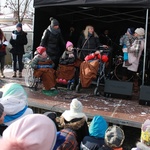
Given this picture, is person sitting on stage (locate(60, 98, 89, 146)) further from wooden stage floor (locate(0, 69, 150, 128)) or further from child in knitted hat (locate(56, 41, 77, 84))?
child in knitted hat (locate(56, 41, 77, 84))

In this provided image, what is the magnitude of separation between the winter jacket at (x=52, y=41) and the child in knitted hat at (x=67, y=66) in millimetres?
539

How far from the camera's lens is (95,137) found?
260 centimetres

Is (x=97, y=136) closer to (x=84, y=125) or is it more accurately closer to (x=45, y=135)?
(x=84, y=125)

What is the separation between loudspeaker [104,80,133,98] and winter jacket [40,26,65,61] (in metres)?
1.75

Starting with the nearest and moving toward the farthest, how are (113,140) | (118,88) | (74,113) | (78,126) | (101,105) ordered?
(113,140) → (78,126) → (74,113) → (101,105) → (118,88)

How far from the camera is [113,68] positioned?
7.66 meters

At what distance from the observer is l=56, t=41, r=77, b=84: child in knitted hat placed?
5.95m

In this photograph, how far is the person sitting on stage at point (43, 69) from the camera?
18.4ft

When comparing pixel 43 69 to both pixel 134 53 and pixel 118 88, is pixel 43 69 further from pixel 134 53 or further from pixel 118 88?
pixel 134 53

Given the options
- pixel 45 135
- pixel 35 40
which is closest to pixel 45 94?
pixel 35 40

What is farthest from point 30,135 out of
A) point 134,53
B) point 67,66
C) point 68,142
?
point 134,53

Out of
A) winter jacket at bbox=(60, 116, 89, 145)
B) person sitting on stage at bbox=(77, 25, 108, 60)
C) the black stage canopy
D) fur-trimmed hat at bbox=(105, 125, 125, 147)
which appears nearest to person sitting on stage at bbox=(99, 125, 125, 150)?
fur-trimmed hat at bbox=(105, 125, 125, 147)

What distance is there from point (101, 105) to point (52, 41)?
2.31 m

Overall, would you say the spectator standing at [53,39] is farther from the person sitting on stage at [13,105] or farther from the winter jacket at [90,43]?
the person sitting on stage at [13,105]
